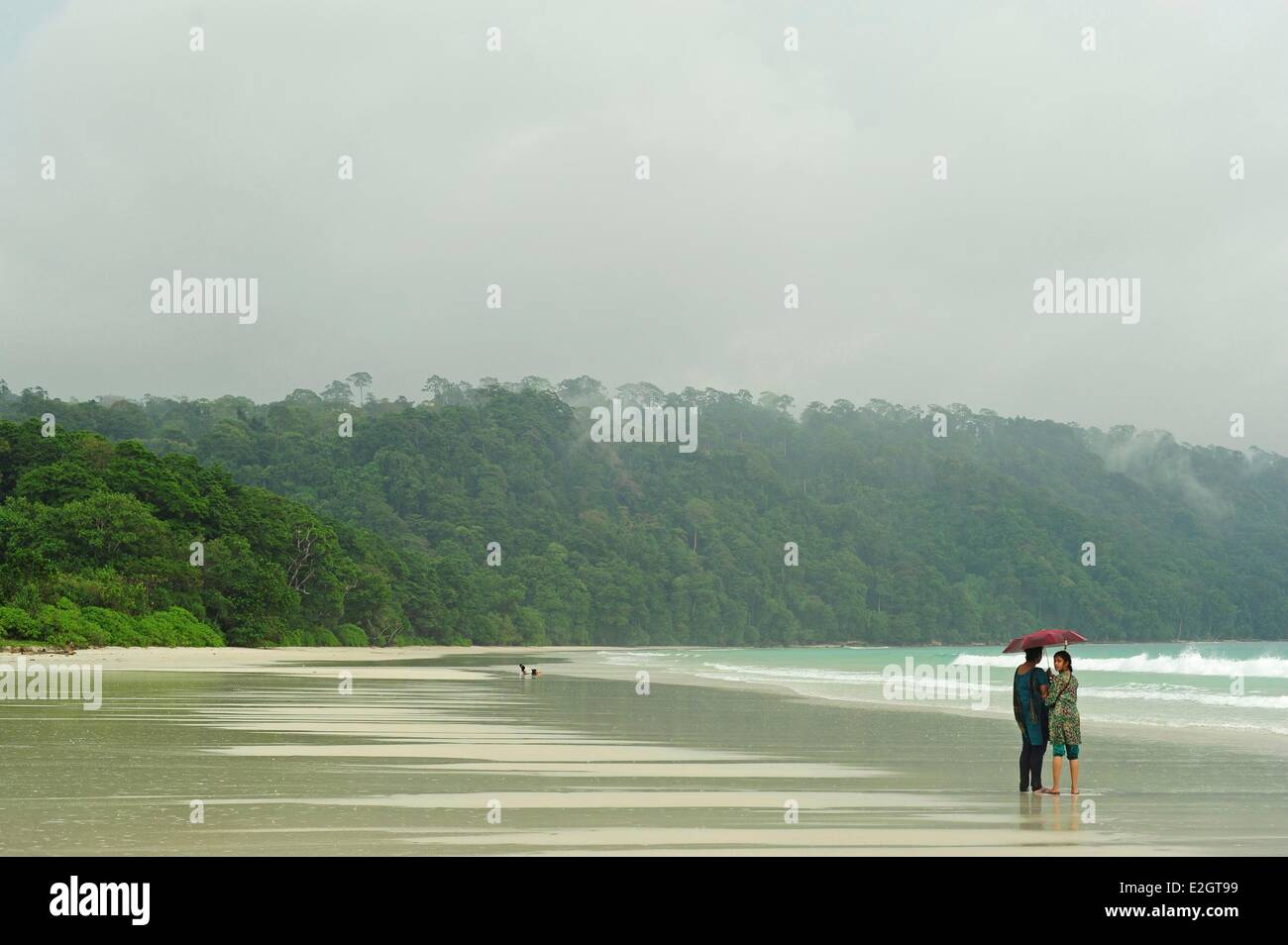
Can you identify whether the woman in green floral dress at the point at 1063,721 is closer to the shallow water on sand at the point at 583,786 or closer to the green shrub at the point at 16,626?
the shallow water on sand at the point at 583,786

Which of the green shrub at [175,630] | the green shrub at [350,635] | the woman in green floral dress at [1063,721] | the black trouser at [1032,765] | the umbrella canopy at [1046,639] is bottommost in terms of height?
the green shrub at [350,635]

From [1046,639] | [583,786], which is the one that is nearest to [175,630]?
[583,786]


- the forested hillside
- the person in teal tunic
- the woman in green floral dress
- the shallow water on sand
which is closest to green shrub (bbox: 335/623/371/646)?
the forested hillside

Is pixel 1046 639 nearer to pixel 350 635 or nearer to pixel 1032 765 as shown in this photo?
pixel 1032 765

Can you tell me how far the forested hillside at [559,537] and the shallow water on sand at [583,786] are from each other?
5170 centimetres

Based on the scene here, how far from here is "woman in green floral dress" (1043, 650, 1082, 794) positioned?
1365cm

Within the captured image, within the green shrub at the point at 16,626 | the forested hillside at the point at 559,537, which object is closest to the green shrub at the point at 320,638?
the forested hillside at the point at 559,537

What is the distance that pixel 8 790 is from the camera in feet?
41.6

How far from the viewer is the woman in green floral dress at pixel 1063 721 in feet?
44.8

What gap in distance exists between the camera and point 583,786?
46.1 feet

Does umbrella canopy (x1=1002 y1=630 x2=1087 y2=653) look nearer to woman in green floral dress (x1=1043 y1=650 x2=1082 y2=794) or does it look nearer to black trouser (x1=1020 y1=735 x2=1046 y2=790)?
woman in green floral dress (x1=1043 y1=650 x2=1082 y2=794)

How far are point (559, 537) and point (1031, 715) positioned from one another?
143225 mm

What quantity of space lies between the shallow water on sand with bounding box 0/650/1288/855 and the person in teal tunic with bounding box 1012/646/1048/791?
33 centimetres
